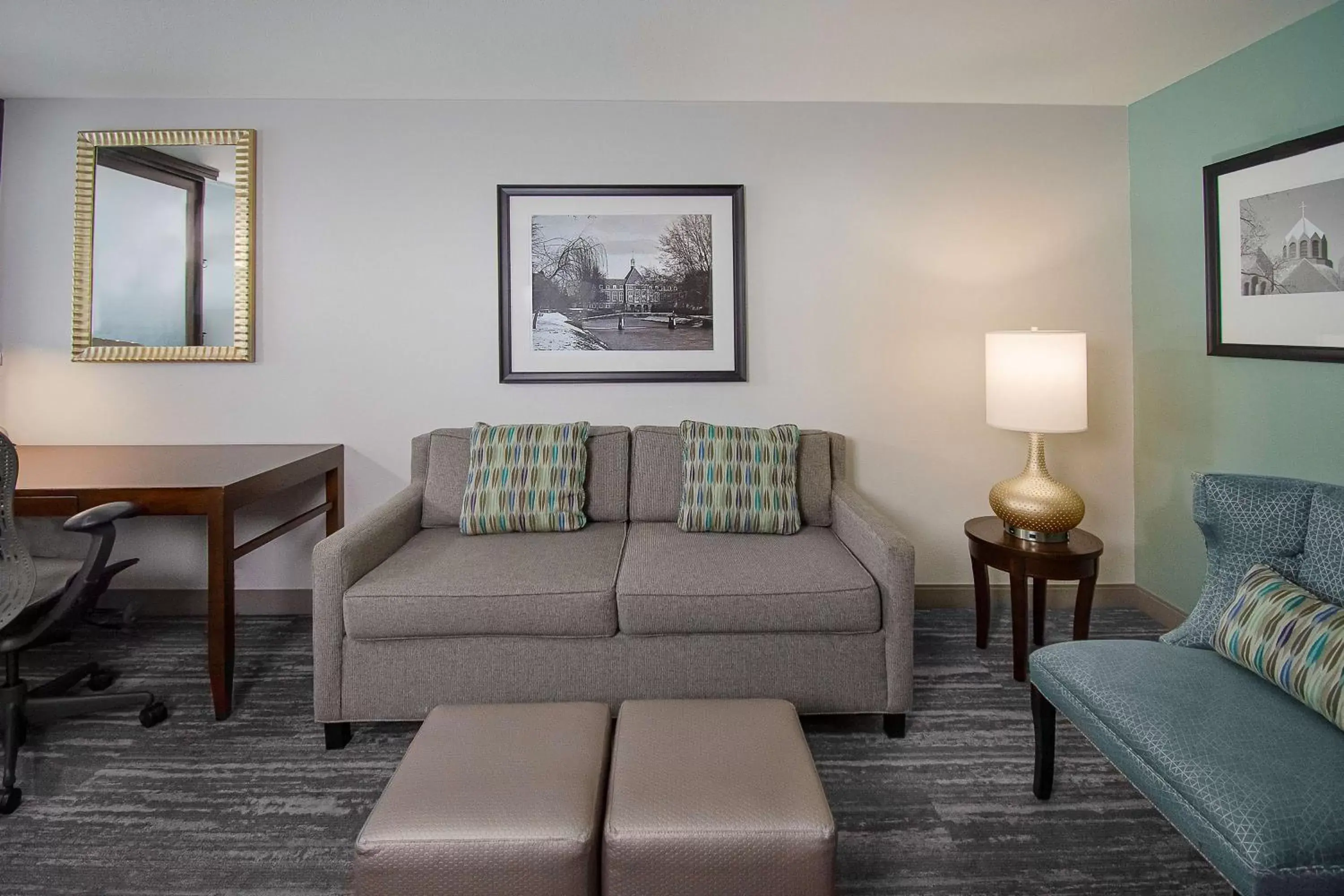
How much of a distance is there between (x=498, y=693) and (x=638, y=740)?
29.9 inches

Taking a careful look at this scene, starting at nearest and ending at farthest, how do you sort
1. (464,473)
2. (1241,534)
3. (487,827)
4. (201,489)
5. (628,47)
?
(487,827) < (1241,534) < (201,489) < (628,47) < (464,473)

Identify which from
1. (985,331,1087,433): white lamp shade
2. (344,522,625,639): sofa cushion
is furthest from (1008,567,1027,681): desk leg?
(344,522,625,639): sofa cushion

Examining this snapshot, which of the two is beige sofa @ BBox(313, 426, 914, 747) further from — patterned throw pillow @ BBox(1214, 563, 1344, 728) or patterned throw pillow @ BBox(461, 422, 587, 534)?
patterned throw pillow @ BBox(1214, 563, 1344, 728)

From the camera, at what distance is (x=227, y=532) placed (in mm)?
2320

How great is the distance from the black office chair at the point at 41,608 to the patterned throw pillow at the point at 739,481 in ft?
5.88

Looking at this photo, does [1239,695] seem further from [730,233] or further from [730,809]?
[730,233]

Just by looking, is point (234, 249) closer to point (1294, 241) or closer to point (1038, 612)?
point (1038, 612)

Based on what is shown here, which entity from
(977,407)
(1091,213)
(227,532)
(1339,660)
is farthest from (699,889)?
(1091,213)

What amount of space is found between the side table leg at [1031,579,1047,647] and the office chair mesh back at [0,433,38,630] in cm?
320

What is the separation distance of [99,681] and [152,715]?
454mm

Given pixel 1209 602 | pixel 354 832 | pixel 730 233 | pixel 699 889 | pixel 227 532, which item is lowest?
pixel 354 832

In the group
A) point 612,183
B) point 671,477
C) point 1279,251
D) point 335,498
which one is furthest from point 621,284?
point 1279,251

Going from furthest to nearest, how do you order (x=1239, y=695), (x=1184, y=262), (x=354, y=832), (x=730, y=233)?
(x=730, y=233), (x=1184, y=262), (x=354, y=832), (x=1239, y=695)

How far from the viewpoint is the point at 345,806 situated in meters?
1.92
